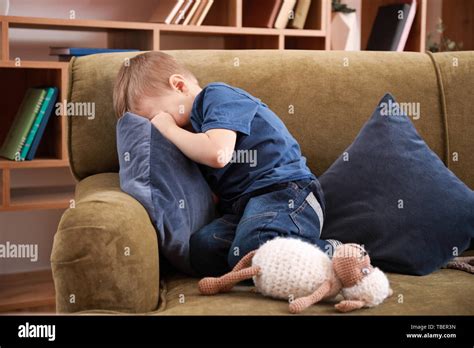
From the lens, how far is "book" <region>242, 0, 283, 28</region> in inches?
117

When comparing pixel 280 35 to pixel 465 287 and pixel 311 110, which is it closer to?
pixel 311 110

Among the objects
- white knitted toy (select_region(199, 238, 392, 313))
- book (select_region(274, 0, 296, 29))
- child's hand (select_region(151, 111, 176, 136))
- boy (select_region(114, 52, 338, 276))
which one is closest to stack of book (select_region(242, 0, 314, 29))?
book (select_region(274, 0, 296, 29))

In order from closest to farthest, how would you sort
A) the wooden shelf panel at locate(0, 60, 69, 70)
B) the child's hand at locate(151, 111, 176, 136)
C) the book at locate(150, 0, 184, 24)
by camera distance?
the child's hand at locate(151, 111, 176, 136) < the wooden shelf panel at locate(0, 60, 69, 70) < the book at locate(150, 0, 184, 24)

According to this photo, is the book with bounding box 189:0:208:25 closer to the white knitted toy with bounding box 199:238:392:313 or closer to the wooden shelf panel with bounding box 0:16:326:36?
the wooden shelf panel with bounding box 0:16:326:36

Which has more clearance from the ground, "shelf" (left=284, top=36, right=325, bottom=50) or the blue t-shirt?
"shelf" (left=284, top=36, right=325, bottom=50)

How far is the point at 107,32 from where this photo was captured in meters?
3.07

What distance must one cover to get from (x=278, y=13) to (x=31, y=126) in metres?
1.06

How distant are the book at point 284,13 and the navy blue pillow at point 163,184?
1.50 meters

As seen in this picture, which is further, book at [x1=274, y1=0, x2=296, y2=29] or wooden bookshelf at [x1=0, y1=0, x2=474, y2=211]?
book at [x1=274, y1=0, x2=296, y2=29]

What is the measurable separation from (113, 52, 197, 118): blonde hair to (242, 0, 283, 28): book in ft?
4.30

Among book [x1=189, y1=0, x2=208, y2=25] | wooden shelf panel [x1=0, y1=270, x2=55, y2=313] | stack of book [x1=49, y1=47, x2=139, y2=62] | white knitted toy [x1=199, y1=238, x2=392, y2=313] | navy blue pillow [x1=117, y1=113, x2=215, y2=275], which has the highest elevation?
book [x1=189, y1=0, x2=208, y2=25]

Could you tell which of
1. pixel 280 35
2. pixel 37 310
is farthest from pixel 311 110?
pixel 37 310

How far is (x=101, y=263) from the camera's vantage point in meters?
1.29

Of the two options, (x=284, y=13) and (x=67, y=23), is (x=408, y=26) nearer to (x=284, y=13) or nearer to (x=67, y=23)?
(x=284, y=13)
